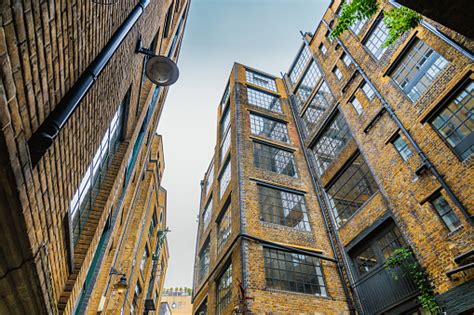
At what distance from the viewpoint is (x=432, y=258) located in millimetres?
7977

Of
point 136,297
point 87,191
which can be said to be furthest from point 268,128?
point 87,191

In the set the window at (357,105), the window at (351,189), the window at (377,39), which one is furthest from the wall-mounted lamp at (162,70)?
the window at (377,39)

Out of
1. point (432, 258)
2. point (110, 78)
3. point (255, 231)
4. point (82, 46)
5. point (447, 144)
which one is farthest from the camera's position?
point (255, 231)

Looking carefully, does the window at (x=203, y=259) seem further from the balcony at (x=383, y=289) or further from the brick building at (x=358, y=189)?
the balcony at (x=383, y=289)

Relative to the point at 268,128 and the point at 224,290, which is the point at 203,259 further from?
the point at 268,128

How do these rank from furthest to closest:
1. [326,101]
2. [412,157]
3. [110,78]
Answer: [326,101] → [412,157] → [110,78]

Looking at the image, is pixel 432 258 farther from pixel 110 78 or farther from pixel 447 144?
pixel 110 78

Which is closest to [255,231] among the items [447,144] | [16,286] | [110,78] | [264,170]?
[264,170]

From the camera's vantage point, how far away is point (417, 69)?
35.1ft

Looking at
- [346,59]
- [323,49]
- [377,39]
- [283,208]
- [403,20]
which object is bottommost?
[403,20]

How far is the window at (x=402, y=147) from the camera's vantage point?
999 centimetres

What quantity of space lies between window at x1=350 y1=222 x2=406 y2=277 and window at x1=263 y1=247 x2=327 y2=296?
1.73 metres

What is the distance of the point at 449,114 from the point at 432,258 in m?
4.77

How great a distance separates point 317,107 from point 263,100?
5074 mm
